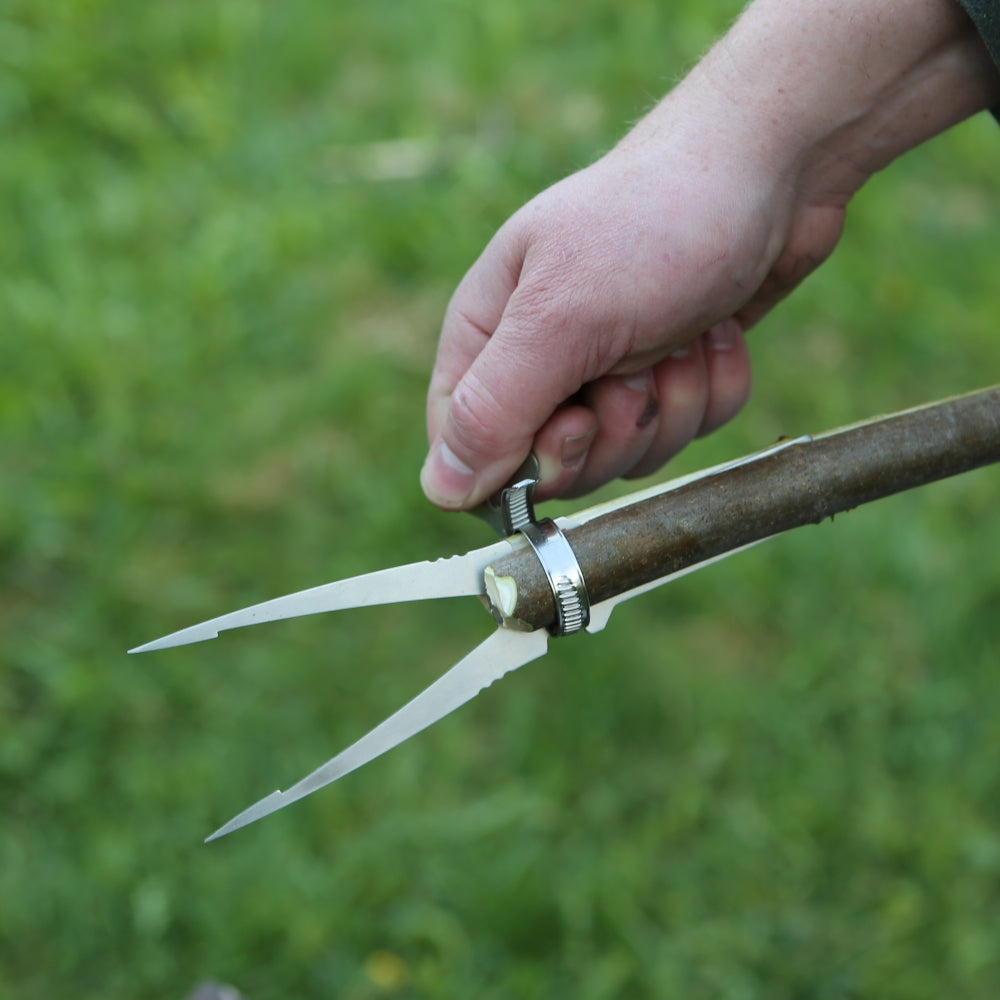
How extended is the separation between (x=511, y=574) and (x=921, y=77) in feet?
3.21

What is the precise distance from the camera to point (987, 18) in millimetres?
1431

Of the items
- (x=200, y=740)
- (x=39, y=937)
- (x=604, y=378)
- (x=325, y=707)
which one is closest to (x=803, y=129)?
(x=604, y=378)

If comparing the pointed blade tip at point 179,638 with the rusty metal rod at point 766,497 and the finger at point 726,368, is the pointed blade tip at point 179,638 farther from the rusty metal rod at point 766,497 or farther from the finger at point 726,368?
the finger at point 726,368

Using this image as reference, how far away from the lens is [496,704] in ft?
8.30

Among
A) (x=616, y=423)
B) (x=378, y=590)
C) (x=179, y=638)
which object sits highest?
(x=179, y=638)

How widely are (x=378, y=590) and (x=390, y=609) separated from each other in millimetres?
1374

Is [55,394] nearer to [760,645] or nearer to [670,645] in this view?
[670,645]

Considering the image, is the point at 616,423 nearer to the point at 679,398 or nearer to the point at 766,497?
the point at 679,398

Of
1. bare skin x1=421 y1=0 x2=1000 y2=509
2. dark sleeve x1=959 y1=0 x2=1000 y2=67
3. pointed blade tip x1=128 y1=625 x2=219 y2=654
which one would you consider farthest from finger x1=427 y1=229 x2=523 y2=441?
dark sleeve x1=959 y1=0 x2=1000 y2=67

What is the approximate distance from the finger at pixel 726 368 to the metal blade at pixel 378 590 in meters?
0.65

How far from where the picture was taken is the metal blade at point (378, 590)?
125 cm

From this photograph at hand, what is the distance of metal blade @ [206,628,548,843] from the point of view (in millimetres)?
1277

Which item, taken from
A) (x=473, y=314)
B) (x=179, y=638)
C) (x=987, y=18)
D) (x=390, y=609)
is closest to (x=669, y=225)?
(x=473, y=314)

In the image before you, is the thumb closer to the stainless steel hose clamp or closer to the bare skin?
the bare skin
